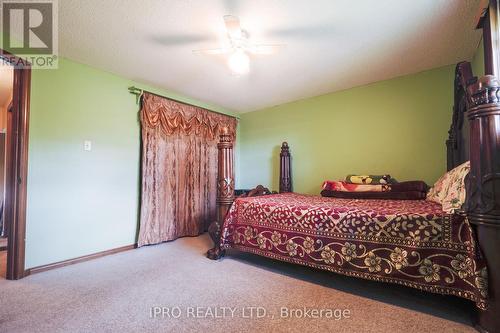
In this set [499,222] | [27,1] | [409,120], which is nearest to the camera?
[499,222]

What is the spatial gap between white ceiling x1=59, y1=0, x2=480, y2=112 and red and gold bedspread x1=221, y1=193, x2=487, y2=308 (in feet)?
4.98

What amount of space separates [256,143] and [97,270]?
3007 millimetres

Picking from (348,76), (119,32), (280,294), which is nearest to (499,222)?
(280,294)

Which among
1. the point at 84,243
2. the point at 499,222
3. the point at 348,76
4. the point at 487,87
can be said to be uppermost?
the point at 348,76

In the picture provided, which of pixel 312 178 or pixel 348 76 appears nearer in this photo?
pixel 348 76

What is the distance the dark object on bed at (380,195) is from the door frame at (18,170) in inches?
125

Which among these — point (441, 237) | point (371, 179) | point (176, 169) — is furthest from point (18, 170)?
point (371, 179)

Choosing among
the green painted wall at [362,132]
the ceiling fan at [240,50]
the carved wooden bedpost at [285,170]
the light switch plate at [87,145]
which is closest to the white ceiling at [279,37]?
the ceiling fan at [240,50]

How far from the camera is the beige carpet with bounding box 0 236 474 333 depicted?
4.36 ft

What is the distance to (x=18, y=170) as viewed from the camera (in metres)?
2.08

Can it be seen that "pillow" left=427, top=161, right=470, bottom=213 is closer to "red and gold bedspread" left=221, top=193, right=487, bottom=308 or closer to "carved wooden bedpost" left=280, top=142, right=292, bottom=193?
"red and gold bedspread" left=221, top=193, right=487, bottom=308

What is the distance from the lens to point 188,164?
3.53 m

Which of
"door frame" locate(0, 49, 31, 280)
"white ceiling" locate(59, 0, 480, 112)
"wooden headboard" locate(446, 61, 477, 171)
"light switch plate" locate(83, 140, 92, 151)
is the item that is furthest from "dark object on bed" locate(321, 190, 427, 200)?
"door frame" locate(0, 49, 31, 280)

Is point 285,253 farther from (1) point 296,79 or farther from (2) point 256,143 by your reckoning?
(2) point 256,143
